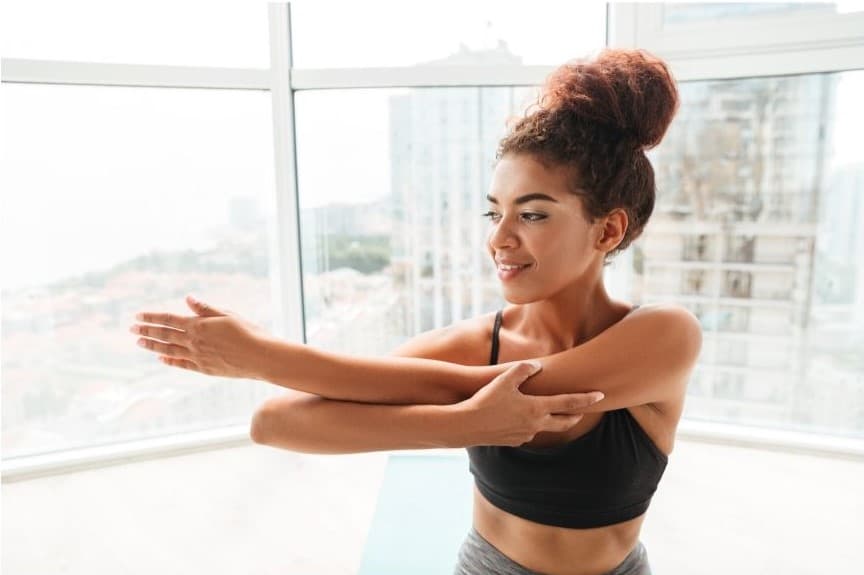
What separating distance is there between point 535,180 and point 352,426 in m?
0.50

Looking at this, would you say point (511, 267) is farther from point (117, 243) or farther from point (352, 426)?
point (117, 243)

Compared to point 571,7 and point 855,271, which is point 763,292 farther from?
point 571,7

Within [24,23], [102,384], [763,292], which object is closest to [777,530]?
[763,292]

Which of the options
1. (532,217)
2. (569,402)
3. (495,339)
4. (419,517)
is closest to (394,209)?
(419,517)

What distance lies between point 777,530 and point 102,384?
2.73 metres

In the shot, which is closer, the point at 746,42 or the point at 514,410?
the point at 514,410

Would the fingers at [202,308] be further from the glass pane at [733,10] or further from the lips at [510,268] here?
the glass pane at [733,10]

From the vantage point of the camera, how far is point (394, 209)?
2.68 meters

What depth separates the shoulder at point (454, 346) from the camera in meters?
1.10

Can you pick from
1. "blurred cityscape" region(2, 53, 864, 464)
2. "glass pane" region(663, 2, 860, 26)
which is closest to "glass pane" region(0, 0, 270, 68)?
"blurred cityscape" region(2, 53, 864, 464)

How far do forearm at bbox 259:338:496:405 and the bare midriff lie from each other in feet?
0.84

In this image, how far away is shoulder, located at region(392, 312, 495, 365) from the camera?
1.10 m

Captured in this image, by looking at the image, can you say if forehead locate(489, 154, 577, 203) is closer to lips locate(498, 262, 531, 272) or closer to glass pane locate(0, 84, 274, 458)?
lips locate(498, 262, 531, 272)

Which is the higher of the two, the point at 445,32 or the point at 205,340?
the point at 445,32
